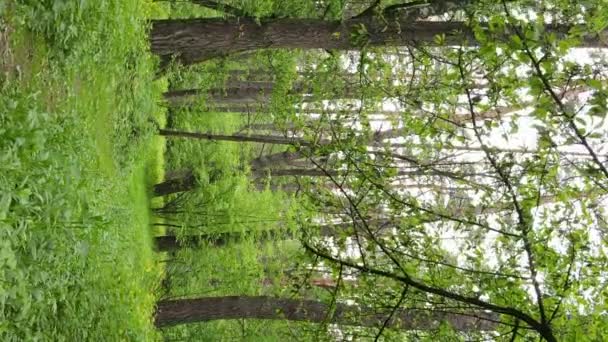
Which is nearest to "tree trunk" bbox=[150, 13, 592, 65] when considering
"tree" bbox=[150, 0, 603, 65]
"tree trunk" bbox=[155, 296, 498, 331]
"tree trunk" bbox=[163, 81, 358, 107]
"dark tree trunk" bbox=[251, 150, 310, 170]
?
"tree" bbox=[150, 0, 603, 65]

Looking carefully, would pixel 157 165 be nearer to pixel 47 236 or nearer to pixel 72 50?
pixel 72 50

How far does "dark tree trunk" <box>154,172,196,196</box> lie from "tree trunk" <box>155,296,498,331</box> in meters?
3.15

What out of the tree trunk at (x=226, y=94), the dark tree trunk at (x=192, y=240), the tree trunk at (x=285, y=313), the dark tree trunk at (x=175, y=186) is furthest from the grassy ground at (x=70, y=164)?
the tree trunk at (x=226, y=94)

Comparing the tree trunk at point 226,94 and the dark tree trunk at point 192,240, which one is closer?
the dark tree trunk at point 192,240

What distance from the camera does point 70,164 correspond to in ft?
18.2

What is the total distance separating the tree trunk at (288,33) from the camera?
286 inches

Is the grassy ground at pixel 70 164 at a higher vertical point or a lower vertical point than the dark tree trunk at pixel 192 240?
higher

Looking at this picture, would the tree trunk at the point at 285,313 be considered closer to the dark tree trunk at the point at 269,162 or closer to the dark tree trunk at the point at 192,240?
the dark tree trunk at the point at 192,240

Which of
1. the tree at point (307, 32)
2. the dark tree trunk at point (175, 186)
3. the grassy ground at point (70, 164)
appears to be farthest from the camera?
the dark tree trunk at point (175, 186)

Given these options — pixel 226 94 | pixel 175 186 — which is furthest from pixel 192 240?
pixel 226 94

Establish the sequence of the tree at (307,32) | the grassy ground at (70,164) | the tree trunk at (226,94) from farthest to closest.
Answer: the tree trunk at (226,94), the tree at (307,32), the grassy ground at (70,164)

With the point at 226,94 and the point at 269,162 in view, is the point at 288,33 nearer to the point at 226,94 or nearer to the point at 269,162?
the point at 226,94

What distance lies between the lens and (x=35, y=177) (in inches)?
189

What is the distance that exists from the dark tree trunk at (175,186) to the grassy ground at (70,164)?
380 centimetres
